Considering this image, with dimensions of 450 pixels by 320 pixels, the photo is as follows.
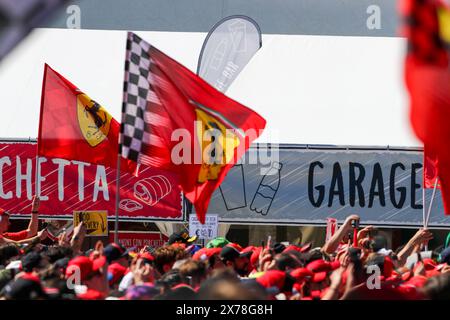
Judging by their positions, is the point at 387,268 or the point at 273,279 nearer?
the point at 273,279

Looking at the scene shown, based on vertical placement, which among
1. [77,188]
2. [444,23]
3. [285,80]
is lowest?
[77,188]

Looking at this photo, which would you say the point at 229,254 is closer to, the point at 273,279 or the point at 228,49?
the point at 273,279

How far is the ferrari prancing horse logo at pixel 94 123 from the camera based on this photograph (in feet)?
35.0

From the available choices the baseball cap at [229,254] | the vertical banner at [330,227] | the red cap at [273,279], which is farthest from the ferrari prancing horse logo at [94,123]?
the red cap at [273,279]

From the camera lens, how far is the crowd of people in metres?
4.84

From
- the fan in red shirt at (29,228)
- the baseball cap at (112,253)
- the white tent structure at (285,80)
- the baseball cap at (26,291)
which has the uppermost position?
the white tent structure at (285,80)

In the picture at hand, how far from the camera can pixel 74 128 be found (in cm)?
1076

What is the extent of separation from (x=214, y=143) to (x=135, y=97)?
0.79 metres

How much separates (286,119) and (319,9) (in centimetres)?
210

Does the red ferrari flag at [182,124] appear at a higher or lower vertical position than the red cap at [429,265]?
higher

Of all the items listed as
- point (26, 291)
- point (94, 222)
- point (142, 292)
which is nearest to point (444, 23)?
point (26, 291)

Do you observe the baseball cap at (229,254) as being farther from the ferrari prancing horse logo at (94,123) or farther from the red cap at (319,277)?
the ferrari prancing horse logo at (94,123)

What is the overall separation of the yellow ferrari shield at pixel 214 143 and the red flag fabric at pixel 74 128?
2671mm
